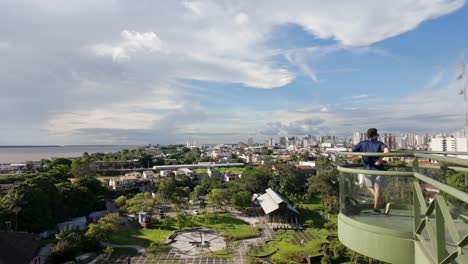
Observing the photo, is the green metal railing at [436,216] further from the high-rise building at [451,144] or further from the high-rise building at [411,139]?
the high-rise building at [411,139]

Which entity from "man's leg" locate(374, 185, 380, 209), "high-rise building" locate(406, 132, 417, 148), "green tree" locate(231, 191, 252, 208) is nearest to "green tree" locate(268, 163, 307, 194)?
"green tree" locate(231, 191, 252, 208)

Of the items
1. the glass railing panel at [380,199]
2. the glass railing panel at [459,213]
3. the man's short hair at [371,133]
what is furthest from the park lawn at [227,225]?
the glass railing panel at [459,213]

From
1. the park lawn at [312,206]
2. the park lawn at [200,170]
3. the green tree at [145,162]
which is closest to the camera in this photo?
the park lawn at [312,206]

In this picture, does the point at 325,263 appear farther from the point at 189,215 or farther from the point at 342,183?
the point at 342,183

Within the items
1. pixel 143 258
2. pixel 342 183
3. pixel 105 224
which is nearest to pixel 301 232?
pixel 143 258

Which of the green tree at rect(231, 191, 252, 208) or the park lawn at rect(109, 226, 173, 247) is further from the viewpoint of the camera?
the green tree at rect(231, 191, 252, 208)

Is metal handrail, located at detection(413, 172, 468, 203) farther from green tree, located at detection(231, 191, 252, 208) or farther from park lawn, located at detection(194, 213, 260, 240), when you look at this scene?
green tree, located at detection(231, 191, 252, 208)

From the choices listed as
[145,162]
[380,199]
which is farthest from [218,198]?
[145,162]
